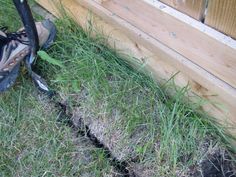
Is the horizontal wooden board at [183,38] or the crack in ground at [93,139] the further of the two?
the crack in ground at [93,139]

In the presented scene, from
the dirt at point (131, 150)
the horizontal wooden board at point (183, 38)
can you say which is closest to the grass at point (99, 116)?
the dirt at point (131, 150)

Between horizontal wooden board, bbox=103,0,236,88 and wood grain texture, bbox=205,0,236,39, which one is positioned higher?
wood grain texture, bbox=205,0,236,39

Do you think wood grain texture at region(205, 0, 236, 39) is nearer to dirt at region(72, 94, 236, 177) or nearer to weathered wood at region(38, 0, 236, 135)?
weathered wood at region(38, 0, 236, 135)

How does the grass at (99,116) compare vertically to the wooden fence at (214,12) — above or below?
below

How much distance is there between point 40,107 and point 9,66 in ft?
0.88

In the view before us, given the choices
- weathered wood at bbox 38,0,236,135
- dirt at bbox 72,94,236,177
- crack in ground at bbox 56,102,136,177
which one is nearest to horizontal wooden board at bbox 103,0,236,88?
weathered wood at bbox 38,0,236,135

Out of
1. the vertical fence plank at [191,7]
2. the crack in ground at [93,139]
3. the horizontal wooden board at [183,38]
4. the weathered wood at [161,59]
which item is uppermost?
the vertical fence plank at [191,7]

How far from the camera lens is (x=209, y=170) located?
5.27 feet

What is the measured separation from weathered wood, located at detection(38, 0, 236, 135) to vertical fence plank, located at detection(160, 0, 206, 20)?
20 cm

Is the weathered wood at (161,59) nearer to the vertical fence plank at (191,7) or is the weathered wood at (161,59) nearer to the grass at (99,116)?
the grass at (99,116)

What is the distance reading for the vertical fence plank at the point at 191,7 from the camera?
1.37 m

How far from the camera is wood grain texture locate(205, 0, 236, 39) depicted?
125cm

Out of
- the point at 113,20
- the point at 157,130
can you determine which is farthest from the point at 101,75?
the point at 157,130

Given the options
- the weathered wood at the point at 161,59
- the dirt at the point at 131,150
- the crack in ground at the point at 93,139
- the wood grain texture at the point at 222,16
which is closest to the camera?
the wood grain texture at the point at 222,16
